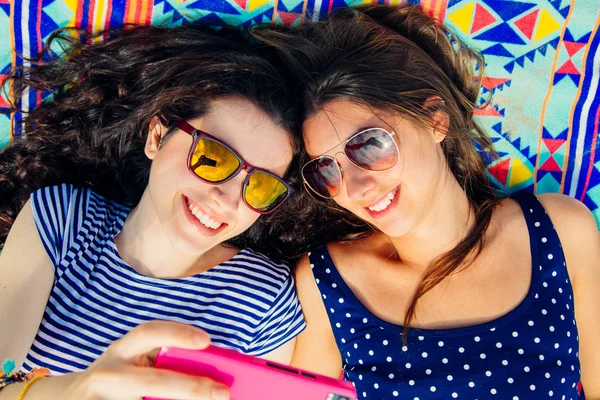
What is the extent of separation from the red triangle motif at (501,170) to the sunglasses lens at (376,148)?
87 centimetres

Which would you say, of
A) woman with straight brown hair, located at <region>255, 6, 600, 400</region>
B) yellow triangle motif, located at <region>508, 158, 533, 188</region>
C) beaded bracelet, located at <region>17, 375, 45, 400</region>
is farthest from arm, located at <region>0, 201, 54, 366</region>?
Result: yellow triangle motif, located at <region>508, 158, 533, 188</region>

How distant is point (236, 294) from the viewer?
2416 millimetres

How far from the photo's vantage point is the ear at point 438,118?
86.3 inches

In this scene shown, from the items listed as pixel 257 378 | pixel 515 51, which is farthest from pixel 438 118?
pixel 257 378

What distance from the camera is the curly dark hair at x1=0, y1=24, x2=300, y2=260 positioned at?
2.24 m

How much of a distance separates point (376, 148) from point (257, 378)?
0.85m

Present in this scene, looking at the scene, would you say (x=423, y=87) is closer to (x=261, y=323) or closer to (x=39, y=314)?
(x=261, y=323)

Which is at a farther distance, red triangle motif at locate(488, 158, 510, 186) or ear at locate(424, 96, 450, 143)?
red triangle motif at locate(488, 158, 510, 186)

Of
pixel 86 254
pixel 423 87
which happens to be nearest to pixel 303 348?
pixel 86 254

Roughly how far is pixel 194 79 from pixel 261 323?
96 cm

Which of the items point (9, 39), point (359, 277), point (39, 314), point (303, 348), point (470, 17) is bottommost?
point (303, 348)

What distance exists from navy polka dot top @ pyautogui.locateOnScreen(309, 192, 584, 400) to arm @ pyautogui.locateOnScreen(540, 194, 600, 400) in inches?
2.3

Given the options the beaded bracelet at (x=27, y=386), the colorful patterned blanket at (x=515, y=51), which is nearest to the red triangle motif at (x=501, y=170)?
the colorful patterned blanket at (x=515, y=51)

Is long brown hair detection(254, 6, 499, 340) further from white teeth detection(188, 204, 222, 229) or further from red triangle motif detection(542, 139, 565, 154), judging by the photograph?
white teeth detection(188, 204, 222, 229)
